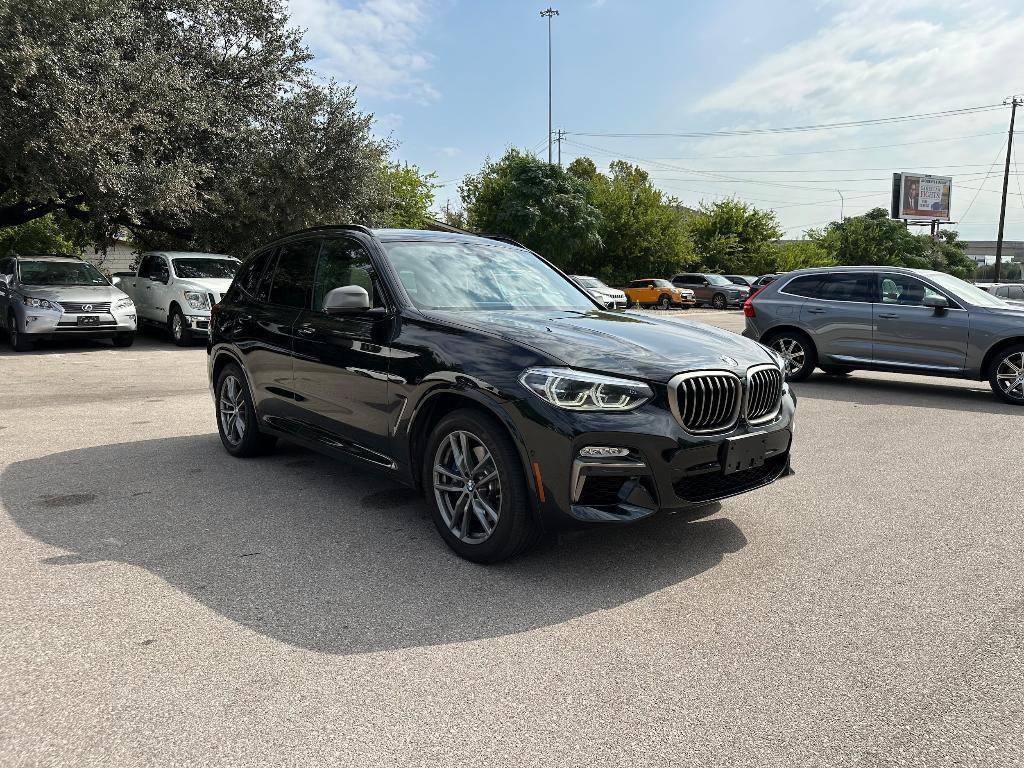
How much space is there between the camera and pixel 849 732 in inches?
A: 106

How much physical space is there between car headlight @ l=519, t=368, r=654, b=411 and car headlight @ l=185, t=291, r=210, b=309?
44.3 ft

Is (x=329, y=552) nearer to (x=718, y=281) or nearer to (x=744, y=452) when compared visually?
(x=744, y=452)

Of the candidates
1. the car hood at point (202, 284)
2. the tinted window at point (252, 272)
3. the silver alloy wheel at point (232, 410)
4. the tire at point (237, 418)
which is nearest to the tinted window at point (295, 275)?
the tinted window at point (252, 272)

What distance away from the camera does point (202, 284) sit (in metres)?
16.0

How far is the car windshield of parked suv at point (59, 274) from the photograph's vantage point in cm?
1502

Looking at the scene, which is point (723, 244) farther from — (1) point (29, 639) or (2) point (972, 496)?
(1) point (29, 639)

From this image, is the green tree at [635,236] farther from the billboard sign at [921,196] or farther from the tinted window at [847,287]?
the tinted window at [847,287]

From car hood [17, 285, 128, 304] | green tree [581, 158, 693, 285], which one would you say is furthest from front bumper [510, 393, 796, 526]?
green tree [581, 158, 693, 285]

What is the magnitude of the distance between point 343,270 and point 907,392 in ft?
28.5

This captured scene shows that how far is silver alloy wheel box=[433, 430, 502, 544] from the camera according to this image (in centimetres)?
409

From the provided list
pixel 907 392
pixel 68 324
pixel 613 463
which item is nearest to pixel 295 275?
pixel 613 463

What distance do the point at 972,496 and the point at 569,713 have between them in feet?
13.3

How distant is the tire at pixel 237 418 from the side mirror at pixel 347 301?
193cm

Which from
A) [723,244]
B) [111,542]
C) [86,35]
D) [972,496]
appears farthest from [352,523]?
[723,244]
